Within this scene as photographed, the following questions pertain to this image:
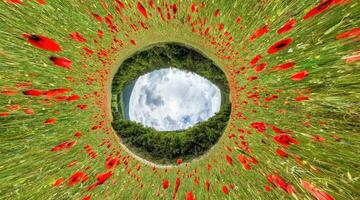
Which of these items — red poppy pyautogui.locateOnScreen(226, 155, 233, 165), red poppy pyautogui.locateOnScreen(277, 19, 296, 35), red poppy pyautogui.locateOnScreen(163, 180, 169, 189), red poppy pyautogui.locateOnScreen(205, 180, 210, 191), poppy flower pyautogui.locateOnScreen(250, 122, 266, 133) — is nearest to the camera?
red poppy pyautogui.locateOnScreen(277, 19, 296, 35)

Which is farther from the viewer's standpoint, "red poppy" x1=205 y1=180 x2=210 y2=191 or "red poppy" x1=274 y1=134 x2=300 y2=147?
"red poppy" x1=205 y1=180 x2=210 y2=191

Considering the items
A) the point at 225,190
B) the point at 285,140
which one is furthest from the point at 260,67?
the point at 225,190

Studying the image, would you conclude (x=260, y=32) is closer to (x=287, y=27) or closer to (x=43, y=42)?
(x=287, y=27)

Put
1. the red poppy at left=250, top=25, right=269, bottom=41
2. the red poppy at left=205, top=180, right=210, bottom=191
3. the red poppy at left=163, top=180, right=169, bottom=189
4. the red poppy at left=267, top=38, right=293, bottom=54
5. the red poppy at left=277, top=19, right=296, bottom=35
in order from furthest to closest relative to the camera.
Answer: the red poppy at left=163, top=180, right=169, bottom=189
the red poppy at left=205, top=180, right=210, bottom=191
the red poppy at left=250, top=25, right=269, bottom=41
the red poppy at left=267, top=38, right=293, bottom=54
the red poppy at left=277, top=19, right=296, bottom=35

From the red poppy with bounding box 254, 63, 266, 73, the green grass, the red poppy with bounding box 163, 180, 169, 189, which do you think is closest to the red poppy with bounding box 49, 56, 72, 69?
the green grass

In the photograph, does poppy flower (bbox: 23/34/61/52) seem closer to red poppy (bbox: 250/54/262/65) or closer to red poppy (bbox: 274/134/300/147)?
red poppy (bbox: 250/54/262/65)

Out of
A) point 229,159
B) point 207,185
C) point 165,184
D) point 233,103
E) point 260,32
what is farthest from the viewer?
point 233,103

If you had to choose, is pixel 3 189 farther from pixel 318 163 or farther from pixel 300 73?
pixel 300 73

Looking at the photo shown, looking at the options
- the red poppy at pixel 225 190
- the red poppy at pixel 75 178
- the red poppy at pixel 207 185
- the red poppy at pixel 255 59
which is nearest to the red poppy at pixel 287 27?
the red poppy at pixel 255 59

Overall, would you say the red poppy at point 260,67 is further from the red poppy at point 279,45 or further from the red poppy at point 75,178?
the red poppy at point 75,178

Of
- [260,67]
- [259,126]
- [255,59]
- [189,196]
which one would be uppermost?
[255,59]
